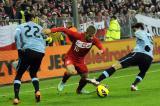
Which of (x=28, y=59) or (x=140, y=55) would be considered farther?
(x=140, y=55)

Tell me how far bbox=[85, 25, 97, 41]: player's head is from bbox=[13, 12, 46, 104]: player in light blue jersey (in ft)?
4.75

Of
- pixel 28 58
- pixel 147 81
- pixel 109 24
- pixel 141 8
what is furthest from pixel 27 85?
pixel 141 8

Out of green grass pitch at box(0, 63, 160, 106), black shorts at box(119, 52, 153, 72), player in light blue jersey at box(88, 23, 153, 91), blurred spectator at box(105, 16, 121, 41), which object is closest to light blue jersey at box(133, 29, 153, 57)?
player in light blue jersey at box(88, 23, 153, 91)

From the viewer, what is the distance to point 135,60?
16.8m

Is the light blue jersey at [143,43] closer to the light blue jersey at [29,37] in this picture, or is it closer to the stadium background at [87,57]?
the stadium background at [87,57]

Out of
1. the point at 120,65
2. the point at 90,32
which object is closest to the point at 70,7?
the point at 120,65

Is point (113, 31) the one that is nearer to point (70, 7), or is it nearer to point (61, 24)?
point (61, 24)

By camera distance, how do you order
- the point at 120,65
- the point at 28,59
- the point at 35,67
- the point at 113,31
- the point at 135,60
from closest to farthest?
the point at 28,59 → the point at 35,67 → the point at 120,65 → the point at 135,60 → the point at 113,31

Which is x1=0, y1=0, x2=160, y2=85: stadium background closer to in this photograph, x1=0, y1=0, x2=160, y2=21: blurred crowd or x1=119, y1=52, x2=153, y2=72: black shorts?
x1=0, y1=0, x2=160, y2=21: blurred crowd

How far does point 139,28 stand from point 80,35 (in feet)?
6.98

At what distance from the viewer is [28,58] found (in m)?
14.6

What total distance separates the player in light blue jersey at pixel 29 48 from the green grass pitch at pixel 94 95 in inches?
28.4

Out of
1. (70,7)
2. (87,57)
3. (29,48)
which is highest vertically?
(29,48)

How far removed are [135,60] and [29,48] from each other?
3545mm
